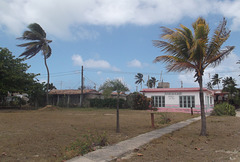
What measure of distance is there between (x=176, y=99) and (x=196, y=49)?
17612 millimetres

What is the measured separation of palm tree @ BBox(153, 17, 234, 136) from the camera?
24.8 ft

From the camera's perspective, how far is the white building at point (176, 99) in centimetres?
2294

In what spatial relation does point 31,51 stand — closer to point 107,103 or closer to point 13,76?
point 13,76

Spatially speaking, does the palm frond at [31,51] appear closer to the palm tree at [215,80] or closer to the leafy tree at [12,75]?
the leafy tree at [12,75]

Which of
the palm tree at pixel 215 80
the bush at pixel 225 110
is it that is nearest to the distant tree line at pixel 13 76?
the bush at pixel 225 110

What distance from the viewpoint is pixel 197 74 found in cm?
805

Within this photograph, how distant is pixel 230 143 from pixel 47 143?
20.0ft

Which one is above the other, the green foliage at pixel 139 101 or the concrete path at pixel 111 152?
the green foliage at pixel 139 101

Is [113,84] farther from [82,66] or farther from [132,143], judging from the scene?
[82,66]

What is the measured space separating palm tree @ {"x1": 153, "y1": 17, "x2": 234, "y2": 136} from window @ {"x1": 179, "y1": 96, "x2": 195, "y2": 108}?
15.8 meters

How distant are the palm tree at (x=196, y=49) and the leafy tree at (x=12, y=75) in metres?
18.4

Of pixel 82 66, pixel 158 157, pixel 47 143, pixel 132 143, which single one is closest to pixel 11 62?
pixel 82 66

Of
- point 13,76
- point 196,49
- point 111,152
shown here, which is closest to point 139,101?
point 13,76

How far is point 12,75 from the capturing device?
68.7ft
